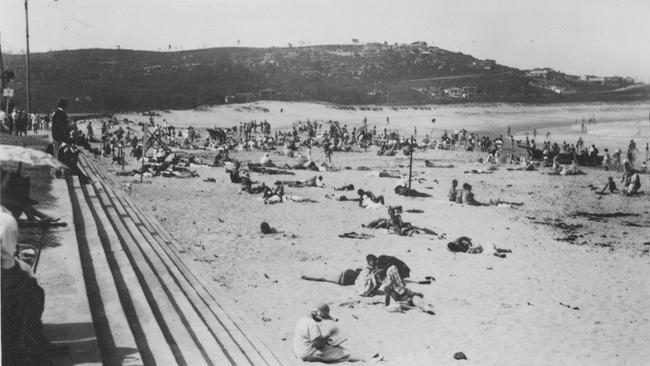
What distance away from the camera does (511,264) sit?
13000 millimetres

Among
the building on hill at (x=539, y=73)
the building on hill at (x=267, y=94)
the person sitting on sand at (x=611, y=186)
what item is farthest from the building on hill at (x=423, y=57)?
the person sitting on sand at (x=611, y=186)

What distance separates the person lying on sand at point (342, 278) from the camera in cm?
1118

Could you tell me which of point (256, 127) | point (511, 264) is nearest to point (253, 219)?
point (511, 264)

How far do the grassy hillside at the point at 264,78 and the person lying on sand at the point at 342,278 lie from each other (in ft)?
208

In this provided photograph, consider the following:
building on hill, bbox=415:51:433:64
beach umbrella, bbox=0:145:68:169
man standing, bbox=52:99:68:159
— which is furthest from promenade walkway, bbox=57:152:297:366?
building on hill, bbox=415:51:433:64

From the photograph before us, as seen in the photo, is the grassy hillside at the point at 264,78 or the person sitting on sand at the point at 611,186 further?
the grassy hillside at the point at 264,78

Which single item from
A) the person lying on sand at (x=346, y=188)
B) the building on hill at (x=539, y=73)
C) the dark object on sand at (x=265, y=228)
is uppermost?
the building on hill at (x=539, y=73)

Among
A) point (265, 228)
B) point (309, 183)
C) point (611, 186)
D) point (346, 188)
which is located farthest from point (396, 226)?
point (611, 186)

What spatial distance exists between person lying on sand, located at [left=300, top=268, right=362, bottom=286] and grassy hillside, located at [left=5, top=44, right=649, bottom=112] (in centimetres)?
6334

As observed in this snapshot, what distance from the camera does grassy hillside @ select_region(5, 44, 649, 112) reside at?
3374 inches

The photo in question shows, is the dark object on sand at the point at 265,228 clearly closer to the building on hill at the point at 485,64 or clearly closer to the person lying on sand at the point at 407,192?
the person lying on sand at the point at 407,192

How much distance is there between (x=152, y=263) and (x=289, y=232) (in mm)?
5164

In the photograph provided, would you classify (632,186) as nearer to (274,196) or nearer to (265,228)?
(274,196)

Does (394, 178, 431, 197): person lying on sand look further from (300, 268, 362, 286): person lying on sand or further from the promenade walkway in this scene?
the promenade walkway
